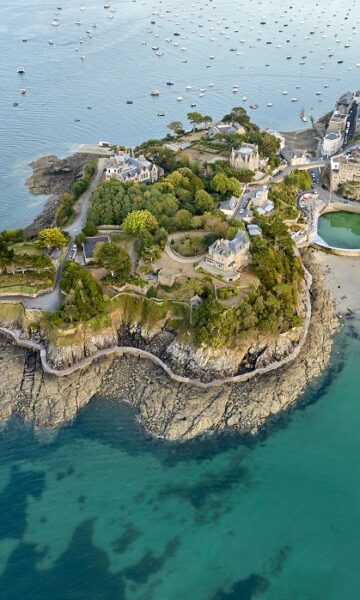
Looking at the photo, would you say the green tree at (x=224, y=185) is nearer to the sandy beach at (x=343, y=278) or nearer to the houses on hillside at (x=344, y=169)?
the sandy beach at (x=343, y=278)

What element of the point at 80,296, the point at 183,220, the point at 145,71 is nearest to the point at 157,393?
the point at 80,296

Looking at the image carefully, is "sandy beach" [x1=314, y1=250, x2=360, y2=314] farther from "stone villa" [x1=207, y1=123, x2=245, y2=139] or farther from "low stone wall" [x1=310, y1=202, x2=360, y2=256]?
"stone villa" [x1=207, y1=123, x2=245, y2=139]

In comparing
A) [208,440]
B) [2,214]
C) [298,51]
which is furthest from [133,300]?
[298,51]

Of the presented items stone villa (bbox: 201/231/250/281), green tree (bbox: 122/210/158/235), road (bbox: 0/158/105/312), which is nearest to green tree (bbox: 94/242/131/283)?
green tree (bbox: 122/210/158/235)

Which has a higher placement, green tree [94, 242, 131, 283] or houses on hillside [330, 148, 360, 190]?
houses on hillside [330, 148, 360, 190]

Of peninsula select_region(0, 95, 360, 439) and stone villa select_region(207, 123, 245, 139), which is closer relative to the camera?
peninsula select_region(0, 95, 360, 439)

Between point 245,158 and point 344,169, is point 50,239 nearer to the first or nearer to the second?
point 245,158

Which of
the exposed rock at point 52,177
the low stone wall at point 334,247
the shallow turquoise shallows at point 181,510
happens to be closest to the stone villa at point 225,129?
the exposed rock at point 52,177
